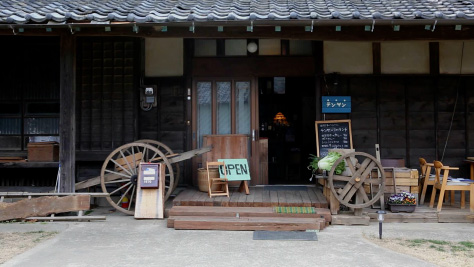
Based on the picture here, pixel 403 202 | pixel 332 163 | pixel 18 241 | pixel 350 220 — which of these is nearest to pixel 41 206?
pixel 18 241

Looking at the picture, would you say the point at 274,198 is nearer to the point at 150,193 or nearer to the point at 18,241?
the point at 150,193

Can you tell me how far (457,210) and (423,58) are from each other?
338 cm

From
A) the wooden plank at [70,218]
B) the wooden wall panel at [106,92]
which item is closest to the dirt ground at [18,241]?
the wooden plank at [70,218]

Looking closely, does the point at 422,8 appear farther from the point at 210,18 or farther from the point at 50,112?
the point at 50,112

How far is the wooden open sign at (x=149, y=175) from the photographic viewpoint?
295 inches

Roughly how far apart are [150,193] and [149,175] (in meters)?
0.33

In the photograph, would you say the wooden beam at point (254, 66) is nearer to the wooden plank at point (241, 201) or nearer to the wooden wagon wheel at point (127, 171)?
the wooden wagon wheel at point (127, 171)

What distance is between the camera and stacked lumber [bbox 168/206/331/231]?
21.9 ft

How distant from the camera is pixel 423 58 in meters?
8.98

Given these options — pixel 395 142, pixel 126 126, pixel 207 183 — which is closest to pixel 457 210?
pixel 395 142

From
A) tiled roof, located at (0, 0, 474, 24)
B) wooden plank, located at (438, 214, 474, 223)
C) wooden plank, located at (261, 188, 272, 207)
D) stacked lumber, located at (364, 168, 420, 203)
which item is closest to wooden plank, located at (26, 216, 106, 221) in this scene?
wooden plank, located at (261, 188, 272, 207)

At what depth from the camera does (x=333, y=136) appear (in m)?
8.82

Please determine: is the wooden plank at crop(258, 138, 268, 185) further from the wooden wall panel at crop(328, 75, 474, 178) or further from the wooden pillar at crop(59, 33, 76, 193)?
the wooden pillar at crop(59, 33, 76, 193)

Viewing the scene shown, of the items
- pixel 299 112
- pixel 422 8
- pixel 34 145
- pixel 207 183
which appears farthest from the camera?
pixel 299 112
